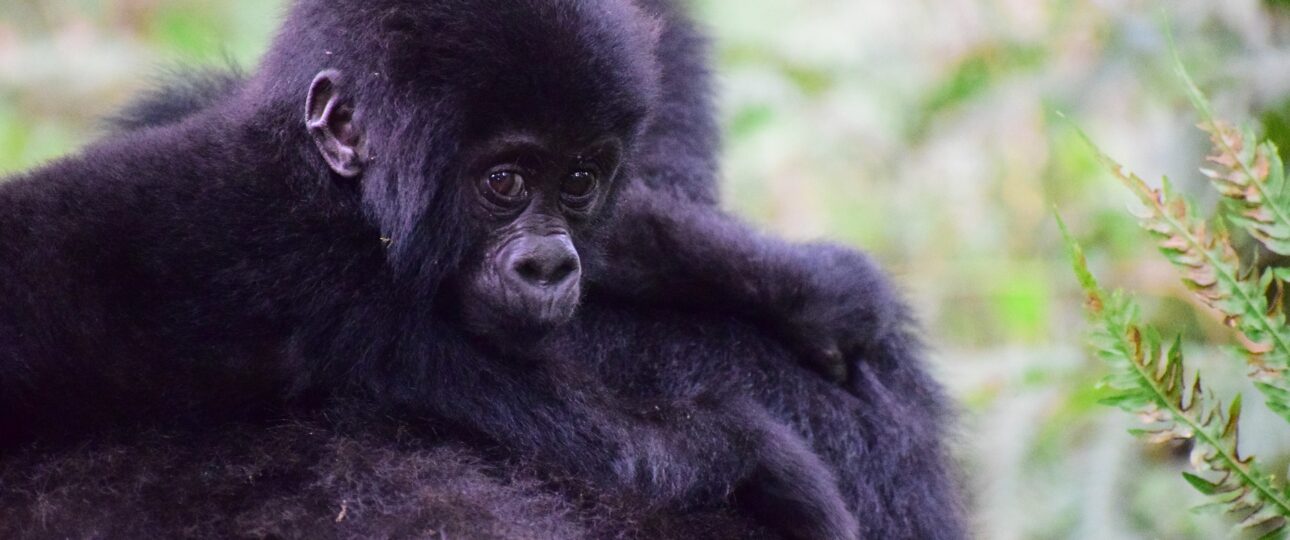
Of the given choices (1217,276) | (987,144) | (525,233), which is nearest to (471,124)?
(525,233)

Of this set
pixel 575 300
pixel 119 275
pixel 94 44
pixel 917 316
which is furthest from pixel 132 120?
pixel 94 44

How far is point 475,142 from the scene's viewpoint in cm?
251

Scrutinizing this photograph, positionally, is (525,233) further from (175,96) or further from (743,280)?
(175,96)

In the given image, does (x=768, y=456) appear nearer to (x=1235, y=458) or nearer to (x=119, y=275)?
(x=1235, y=458)

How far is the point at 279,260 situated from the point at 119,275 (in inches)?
10.4

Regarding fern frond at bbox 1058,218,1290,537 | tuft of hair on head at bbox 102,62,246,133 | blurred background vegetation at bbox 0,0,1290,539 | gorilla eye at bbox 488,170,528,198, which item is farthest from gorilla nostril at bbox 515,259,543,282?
blurred background vegetation at bbox 0,0,1290,539

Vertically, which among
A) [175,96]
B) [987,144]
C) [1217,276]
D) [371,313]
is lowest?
[371,313]

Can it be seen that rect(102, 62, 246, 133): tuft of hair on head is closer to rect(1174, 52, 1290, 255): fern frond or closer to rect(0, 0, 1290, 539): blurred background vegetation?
rect(0, 0, 1290, 539): blurred background vegetation

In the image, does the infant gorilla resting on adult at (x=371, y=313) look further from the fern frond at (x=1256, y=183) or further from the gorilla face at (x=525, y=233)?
the fern frond at (x=1256, y=183)

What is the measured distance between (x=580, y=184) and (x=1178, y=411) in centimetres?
116

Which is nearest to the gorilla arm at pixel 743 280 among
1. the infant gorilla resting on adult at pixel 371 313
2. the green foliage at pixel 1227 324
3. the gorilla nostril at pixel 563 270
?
the infant gorilla resting on adult at pixel 371 313

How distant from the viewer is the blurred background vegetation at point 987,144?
3908mm

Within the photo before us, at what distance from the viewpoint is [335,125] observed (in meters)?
2.54

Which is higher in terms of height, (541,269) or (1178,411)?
(541,269)
